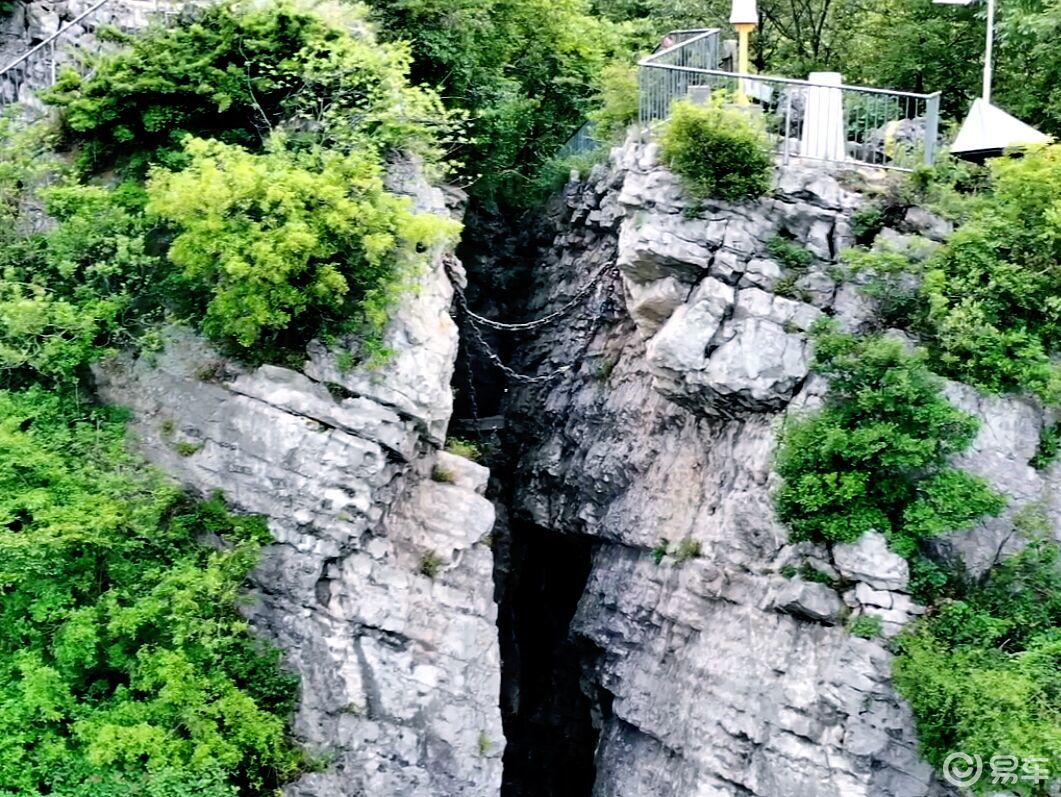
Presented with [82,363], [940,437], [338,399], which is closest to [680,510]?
[940,437]

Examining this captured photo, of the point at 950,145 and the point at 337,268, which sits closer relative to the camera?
the point at 337,268

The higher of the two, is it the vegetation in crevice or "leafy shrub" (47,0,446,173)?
"leafy shrub" (47,0,446,173)

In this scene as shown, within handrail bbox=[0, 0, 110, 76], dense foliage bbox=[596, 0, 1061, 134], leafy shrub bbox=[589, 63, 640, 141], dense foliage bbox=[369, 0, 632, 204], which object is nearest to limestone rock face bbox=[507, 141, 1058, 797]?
leafy shrub bbox=[589, 63, 640, 141]

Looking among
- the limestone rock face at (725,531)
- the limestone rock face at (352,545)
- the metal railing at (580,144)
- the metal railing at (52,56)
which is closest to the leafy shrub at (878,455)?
the limestone rock face at (725,531)

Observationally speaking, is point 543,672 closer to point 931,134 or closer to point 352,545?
point 352,545

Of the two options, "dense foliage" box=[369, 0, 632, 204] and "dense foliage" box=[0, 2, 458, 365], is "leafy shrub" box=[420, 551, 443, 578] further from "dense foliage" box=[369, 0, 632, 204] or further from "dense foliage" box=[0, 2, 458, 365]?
"dense foliage" box=[369, 0, 632, 204]

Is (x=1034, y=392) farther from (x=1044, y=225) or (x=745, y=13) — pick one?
(x=745, y=13)

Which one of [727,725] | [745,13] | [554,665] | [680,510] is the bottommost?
[554,665]

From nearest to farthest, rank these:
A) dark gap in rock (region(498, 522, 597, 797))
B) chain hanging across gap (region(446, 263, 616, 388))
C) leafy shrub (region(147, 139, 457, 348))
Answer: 1. leafy shrub (region(147, 139, 457, 348))
2. chain hanging across gap (region(446, 263, 616, 388))
3. dark gap in rock (region(498, 522, 597, 797))
